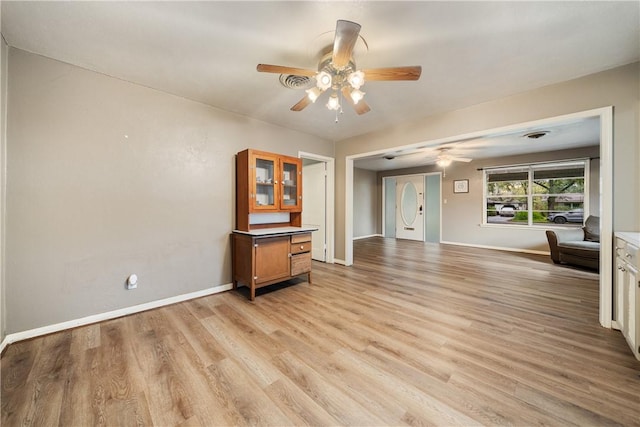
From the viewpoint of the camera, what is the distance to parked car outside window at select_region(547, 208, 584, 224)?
16.5 ft

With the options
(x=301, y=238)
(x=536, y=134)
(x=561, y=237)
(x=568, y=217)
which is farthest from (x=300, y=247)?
(x=568, y=217)

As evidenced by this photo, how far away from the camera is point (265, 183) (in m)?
3.17

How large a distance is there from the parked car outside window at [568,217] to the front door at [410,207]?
9.32 feet

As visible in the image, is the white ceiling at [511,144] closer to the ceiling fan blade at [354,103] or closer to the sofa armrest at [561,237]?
the ceiling fan blade at [354,103]

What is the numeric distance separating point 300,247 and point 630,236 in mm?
3091

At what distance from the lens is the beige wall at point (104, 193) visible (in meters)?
1.92

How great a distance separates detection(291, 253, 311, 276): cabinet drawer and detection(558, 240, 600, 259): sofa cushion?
180 inches

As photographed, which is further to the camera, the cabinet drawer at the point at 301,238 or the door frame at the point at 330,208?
the door frame at the point at 330,208

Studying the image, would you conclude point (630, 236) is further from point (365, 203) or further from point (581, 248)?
point (365, 203)

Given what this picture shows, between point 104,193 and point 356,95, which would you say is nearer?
point 356,95

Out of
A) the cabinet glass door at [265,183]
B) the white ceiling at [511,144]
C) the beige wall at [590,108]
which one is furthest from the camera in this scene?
the white ceiling at [511,144]

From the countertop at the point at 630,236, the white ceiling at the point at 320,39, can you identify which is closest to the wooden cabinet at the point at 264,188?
the white ceiling at the point at 320,39

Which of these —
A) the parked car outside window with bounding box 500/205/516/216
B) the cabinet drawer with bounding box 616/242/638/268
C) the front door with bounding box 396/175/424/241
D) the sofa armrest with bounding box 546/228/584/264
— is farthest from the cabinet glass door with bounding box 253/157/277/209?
the parked car outside window with bounding box 500/205/516/216

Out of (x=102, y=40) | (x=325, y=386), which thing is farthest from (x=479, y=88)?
(x=102, y=40)
